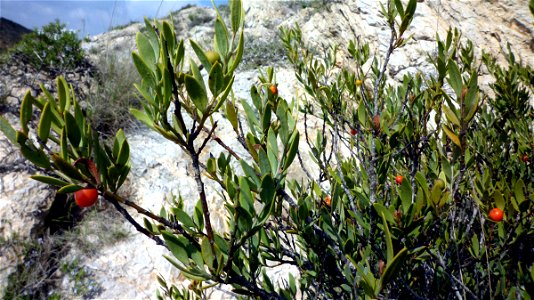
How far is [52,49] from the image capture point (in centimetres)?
412

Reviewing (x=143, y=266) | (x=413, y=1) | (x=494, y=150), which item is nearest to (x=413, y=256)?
(x=413, y=1)

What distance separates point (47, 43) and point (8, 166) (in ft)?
6.62

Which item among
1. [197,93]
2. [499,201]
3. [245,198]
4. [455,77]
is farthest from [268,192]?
[499,201]

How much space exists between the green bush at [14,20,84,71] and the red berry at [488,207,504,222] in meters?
4.44

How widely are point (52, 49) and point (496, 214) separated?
4902mm

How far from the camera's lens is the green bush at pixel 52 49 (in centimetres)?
395

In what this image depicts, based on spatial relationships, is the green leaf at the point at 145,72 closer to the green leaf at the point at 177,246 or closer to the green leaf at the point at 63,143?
the green leaf at the point at 63,143

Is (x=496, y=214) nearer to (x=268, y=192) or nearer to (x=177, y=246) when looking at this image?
(x=268, y=192)

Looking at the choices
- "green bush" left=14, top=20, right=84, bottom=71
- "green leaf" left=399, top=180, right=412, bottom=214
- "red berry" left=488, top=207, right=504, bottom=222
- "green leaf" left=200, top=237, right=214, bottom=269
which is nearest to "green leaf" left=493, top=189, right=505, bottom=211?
"red berry" left=488, top=207, right=504, bottom=222

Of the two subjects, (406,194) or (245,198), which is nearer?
(245,198)

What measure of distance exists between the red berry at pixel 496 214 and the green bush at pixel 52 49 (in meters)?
4.44

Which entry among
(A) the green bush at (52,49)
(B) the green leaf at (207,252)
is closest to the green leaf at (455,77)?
(B) the green leaf at (207,252)

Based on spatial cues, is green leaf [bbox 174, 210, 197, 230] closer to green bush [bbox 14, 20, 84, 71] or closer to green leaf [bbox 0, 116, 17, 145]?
green leaf [bbox 0, 116, 17, 145]

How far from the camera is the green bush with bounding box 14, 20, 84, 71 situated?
395 cm
